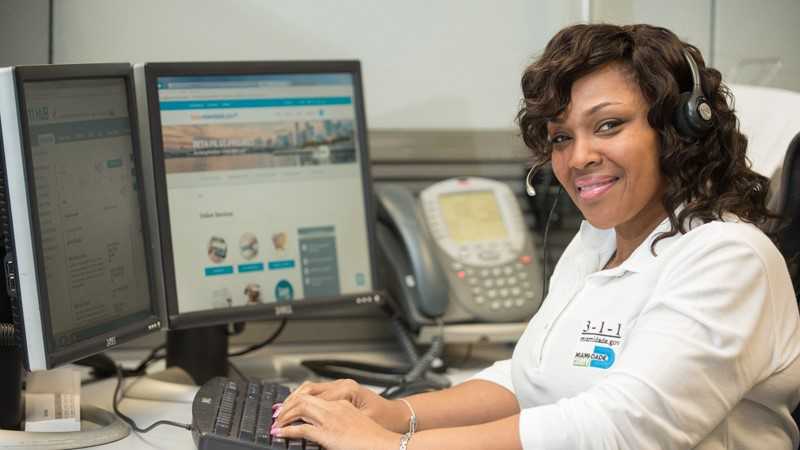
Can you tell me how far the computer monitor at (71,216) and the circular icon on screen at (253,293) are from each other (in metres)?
0.18

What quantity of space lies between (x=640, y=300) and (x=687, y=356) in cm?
14

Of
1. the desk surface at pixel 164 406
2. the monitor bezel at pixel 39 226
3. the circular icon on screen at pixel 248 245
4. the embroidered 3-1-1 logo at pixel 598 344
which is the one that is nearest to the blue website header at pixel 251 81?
the monitor bezel at pixel 39 226

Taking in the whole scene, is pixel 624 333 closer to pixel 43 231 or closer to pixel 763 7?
pixel 43 231

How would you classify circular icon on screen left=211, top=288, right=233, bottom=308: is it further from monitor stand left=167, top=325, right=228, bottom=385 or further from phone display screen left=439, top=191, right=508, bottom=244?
phone display screen left=439, top=191, right=508, bottom=244

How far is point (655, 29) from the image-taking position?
1229mm

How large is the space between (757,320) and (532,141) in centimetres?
40

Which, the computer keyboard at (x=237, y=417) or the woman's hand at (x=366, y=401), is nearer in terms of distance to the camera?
the computer keyboard at (x=237, y=417)

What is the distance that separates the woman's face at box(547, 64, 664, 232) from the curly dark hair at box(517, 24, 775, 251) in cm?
1

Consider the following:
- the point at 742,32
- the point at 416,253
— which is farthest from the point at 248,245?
the point at 742,32

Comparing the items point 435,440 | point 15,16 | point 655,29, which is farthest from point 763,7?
point 15,16

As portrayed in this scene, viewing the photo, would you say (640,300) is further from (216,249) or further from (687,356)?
(216,249)

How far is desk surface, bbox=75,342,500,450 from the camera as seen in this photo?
1.35 meters

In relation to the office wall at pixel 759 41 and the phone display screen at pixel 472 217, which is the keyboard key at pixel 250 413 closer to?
the phone display screen at pixel 472 217

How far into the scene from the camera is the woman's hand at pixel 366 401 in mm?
1303
